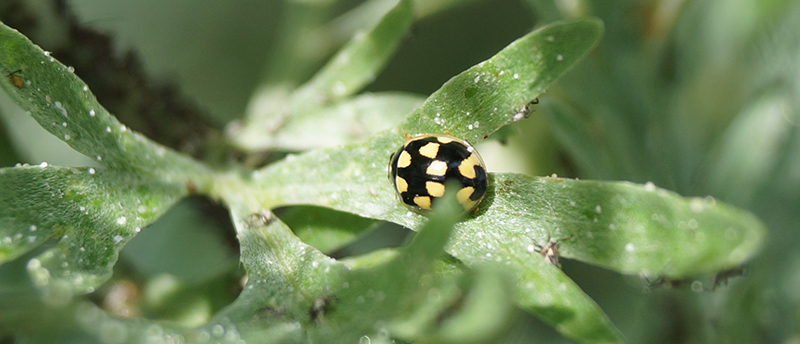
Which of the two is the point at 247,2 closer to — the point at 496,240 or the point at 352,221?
the point at 352,221

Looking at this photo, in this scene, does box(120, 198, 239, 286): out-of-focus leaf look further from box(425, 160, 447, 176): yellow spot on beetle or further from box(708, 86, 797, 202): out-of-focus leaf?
box(708, 86, 797, 202): out-of-focus leaf

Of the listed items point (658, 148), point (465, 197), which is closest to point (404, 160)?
point (465, 197)

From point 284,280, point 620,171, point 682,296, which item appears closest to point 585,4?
point 620,171

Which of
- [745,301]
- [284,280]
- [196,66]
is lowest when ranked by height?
[745,301]

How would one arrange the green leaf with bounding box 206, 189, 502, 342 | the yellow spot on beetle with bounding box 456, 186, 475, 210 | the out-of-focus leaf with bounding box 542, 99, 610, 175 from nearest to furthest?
the green leaf with bounding box 206, 189, 502, 342 < the yellow spot on beetle with bounding box 456, 186, 475, 210 < the out-of-focus leaf with bounding box 542, 99, 610, 175

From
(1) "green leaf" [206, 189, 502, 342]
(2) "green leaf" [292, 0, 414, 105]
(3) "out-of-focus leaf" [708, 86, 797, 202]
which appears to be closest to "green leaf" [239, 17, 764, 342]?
(1) "green leaf" [206, 189, 502, 342]
